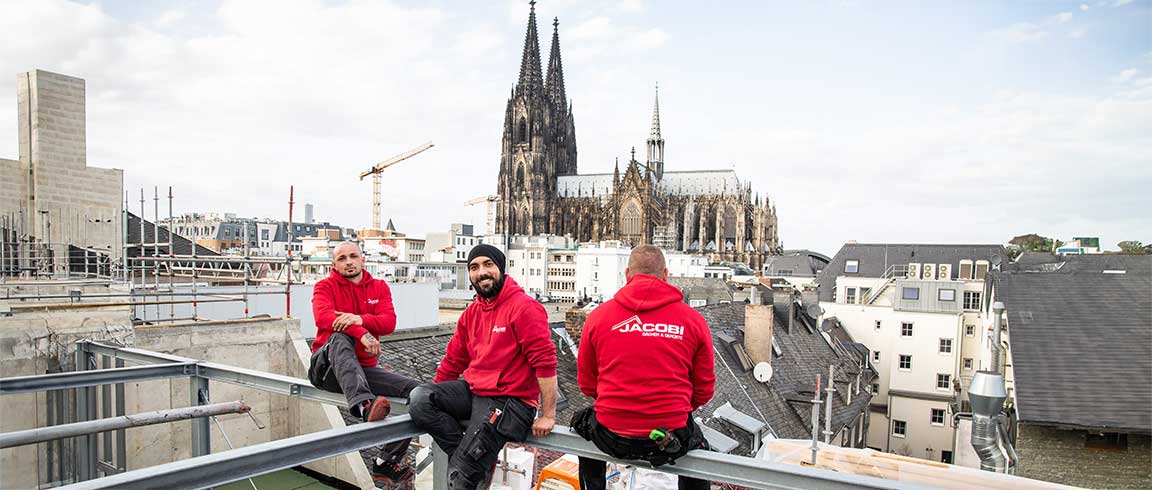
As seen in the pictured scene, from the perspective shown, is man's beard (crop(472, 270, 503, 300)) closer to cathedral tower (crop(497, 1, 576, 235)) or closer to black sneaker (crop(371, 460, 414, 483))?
black sneaker (crop(371, 460, 414, 483))

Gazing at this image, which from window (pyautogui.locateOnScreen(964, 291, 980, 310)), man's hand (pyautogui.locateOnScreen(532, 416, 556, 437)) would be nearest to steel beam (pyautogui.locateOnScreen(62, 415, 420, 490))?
man's hand (pyautogui.locateOnScreen(532, 416, 556, 437))

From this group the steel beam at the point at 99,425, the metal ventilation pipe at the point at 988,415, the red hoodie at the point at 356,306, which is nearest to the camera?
the steel beam at the point at 99,425

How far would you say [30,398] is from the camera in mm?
5465

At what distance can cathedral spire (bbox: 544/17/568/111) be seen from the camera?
107 metres

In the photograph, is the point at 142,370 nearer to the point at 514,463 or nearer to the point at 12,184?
the point at 514,463

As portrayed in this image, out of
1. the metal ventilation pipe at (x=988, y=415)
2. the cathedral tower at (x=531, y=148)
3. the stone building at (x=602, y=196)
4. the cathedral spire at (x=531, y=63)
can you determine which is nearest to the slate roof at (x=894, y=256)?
the metal ventilation pipe at (x=988, y=415)

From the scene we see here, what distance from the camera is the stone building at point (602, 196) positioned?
94.6 meters

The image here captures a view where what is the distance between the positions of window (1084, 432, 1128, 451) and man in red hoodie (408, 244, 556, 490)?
42.2 feet

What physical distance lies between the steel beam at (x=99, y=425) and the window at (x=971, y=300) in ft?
109

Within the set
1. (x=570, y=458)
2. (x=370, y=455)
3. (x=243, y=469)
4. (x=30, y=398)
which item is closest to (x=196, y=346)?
(x=30, y=398)

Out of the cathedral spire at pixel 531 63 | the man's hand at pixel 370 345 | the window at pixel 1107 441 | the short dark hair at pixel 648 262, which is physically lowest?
the window at pixel 1107 441

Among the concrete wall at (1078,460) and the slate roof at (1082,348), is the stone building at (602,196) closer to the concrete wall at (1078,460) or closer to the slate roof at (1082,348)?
the slate roof at (1082,348)

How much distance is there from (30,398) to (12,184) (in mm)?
8516

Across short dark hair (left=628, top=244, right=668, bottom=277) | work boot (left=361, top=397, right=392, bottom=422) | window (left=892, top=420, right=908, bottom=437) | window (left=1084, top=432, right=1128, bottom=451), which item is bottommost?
window (left=892, top=420, right=908, bottom=437)
